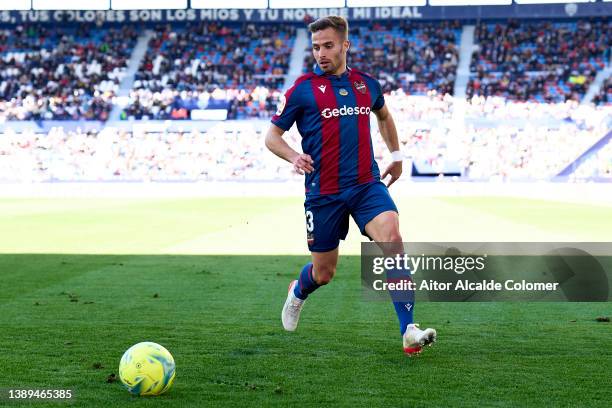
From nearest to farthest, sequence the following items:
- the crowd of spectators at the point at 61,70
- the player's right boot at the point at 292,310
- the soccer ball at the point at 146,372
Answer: the soccer ball at the point at 146,372 → the player's right boot at the point at 292,310 → the crowd of spectators at the point at 61,70

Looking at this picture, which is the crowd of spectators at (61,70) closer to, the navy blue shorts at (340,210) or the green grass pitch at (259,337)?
the green grass pitch at (259,337)

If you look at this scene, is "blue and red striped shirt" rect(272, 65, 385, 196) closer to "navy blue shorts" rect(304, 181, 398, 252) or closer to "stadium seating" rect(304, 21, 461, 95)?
"navy blue shorts" rect(304, 181, 398, 252)

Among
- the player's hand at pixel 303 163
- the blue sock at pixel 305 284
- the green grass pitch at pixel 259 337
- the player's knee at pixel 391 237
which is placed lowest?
the green grass pitch at pixel 259 337

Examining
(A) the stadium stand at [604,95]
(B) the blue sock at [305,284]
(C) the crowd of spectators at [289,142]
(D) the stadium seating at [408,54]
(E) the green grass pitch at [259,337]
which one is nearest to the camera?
(E) the green grass pitch at [259,337]

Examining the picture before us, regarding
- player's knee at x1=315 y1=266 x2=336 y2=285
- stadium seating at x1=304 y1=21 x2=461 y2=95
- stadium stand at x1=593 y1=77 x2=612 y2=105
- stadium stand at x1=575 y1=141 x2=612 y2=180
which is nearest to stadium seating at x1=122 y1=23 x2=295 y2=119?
stadium seating at x1=304 y1=21 x2=461 y2=95

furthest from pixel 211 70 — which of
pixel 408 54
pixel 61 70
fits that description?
pixel 408 54

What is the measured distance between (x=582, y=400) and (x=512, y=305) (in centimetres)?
441

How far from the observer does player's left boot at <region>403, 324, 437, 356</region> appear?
253 inches

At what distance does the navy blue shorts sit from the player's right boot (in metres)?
0.76

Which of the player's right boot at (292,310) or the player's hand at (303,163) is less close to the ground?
the player's hand at (303,163)

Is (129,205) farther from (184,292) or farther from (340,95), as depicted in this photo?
(340,95)

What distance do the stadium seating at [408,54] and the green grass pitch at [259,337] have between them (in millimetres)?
40123

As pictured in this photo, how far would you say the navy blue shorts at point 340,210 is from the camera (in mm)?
6926

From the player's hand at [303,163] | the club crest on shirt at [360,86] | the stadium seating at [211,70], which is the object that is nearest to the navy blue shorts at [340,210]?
the player's hand at [303,163]
